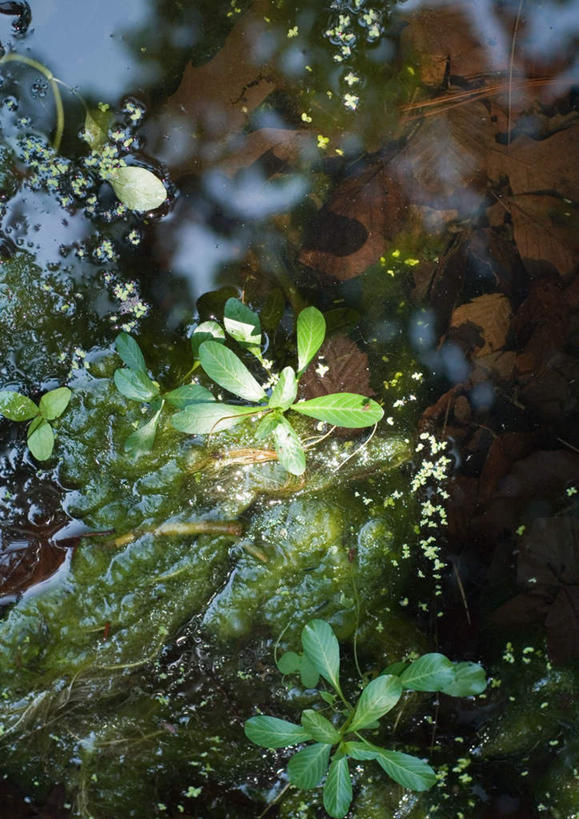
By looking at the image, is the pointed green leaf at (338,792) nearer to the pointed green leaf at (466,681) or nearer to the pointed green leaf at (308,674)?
the pointed green leaf at (308,674)

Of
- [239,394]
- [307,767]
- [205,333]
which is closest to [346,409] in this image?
[239,394]

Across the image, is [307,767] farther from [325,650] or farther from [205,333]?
[205,333]

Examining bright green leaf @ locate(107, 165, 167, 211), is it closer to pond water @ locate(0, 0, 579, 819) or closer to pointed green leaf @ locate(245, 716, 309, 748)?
pond water @ locate(0, 0, 579, 819)

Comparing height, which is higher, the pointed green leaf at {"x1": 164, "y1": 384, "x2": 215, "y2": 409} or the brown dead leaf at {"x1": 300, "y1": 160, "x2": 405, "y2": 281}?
the brown dead leaf at {"x1": 300, "y1": 160, "x2": 405, "y2": 281}

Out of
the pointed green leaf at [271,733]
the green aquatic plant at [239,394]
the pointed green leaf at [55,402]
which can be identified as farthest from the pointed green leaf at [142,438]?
the pointed green leaf at [271,733]

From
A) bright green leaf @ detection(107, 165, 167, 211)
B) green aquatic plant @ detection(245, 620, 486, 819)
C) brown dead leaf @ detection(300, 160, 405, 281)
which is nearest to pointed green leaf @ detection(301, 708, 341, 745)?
green aquatic plant @ detection(245, 620, 486, 819)
